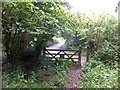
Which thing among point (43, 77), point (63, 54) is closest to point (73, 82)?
point (43, 77)

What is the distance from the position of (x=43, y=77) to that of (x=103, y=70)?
891 millimetres

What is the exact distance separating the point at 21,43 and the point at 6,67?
1.54 ft

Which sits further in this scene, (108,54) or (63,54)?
(63,54)

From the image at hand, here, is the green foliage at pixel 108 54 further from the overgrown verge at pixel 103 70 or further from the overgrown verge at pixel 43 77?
the overgrown verge at pixel 43 77

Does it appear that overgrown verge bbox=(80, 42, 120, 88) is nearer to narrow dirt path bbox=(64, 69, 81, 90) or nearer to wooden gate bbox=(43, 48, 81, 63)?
narrow dirt path bbox=(64, 69, 81, 90)

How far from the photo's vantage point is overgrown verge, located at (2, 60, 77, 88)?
2295 millimetres

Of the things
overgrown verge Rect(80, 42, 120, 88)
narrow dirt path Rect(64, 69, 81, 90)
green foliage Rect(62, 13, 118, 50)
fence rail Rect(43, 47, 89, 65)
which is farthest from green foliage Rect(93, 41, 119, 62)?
fence rail Rect(43, 47, 89, 65)

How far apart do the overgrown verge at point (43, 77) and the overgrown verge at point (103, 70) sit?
0.32 metres

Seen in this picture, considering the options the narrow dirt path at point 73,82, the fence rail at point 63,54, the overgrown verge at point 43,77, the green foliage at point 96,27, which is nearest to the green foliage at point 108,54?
the green foliage at point 96,27

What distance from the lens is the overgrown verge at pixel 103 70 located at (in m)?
1.98

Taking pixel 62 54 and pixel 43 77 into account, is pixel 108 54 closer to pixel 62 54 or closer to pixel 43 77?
pixel 43 77

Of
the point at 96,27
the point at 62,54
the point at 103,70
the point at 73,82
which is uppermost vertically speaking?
the point at 96,27

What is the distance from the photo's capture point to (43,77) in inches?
117

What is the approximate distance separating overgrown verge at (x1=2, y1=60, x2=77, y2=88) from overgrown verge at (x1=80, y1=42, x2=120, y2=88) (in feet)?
1.05
